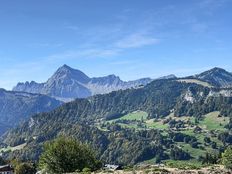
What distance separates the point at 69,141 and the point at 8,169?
2653 inches

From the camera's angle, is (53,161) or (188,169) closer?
(188,169)

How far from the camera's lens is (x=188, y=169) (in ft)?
209

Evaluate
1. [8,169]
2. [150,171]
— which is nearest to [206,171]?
[150,171]

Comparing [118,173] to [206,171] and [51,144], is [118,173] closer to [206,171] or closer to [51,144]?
[206,171]

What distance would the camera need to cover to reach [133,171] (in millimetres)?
63375

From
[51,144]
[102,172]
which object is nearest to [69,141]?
[51,144]

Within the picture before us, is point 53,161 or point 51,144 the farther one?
point 51,144

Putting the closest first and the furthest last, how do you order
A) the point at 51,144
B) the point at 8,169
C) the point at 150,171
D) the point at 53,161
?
1. the point at 150,171
2. the point at 53,161
3. the point at 51,144
4. the point at 8,169

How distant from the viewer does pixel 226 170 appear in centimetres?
6391

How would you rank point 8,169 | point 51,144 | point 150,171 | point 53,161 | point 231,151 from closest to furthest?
1. point 150,171
2. point 231,151
3. point 53,161
4. point 51,144
5. point 8,169

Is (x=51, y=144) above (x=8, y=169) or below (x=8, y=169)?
above

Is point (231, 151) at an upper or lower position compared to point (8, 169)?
upper

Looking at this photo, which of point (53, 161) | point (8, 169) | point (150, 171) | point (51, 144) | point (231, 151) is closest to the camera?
point (150, 171)

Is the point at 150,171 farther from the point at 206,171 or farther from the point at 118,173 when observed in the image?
the point at 206,171
